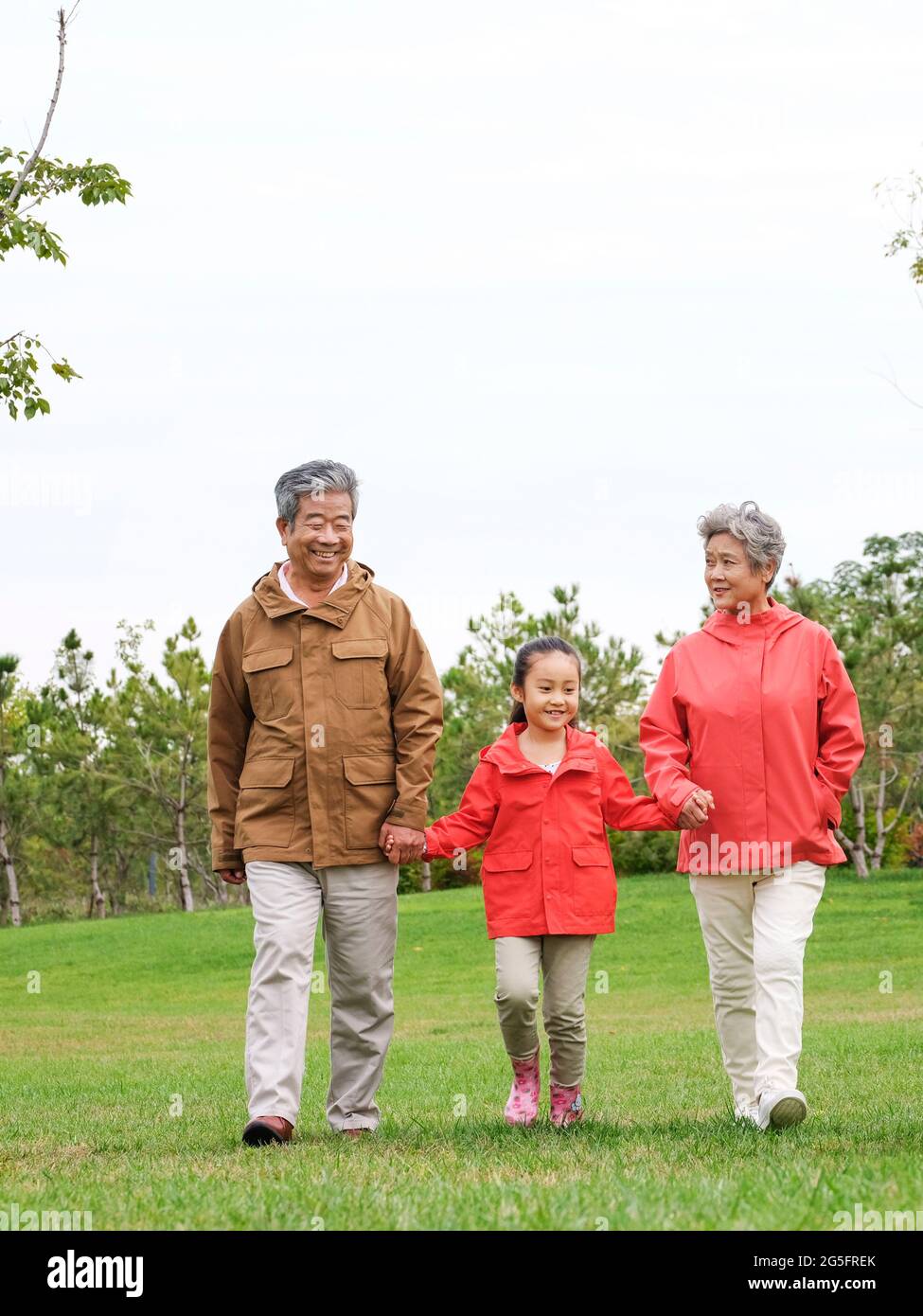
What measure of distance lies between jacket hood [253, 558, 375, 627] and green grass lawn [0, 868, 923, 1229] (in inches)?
77.3

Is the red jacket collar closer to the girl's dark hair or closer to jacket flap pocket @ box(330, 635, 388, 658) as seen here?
the girl's dark hair

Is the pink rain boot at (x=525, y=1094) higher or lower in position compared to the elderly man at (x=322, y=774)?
lower

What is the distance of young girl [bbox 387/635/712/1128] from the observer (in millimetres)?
5969

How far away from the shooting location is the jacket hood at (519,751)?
6.14 meters

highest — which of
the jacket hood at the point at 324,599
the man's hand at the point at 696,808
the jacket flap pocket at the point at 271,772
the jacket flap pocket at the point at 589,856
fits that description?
the jacket hood at the point at 324,599

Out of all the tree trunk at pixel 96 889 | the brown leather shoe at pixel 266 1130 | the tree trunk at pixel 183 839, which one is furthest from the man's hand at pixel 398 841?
the tree trunk at pixel 96 889

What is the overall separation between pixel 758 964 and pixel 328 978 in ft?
5.31

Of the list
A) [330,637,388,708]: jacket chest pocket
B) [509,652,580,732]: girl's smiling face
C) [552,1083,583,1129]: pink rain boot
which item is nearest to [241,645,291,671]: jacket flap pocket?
[330,637,388,708]: jacket chest pocket

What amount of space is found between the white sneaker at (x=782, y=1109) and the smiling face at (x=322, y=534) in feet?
8.37

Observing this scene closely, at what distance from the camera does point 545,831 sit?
604 centimetres

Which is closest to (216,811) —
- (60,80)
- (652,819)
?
(652,819)

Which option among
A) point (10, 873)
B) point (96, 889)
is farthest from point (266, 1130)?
point (96, 889)

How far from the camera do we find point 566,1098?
6.09 m

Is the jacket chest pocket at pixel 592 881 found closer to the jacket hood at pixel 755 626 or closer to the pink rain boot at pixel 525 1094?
the pink rain boot at pixel 525 1094
